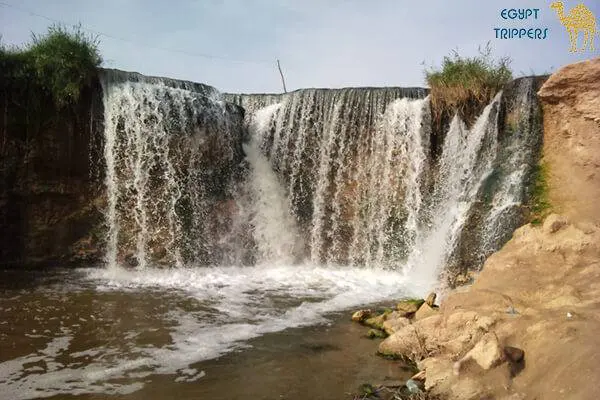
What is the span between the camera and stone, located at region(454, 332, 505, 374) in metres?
3.72

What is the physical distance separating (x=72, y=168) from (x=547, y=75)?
900 centimetres

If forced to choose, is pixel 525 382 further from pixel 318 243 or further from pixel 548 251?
pixel 318 243

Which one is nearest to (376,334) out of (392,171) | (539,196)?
(539,196)

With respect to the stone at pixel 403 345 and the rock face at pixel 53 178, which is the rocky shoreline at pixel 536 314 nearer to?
the stone at pixel 403 345

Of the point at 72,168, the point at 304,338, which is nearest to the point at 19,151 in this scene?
the point at 72,168

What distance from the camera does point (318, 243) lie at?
10.8m

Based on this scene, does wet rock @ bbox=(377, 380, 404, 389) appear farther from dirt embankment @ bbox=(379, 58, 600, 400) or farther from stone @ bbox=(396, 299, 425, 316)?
stone @ bbox=(396, 299, 425, 316)

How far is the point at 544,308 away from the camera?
177 inches

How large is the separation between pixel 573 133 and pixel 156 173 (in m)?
7.45

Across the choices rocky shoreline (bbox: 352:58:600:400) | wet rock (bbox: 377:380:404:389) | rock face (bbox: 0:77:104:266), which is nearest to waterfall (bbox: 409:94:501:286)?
rocky shoreline (bbox: 352:58:600:400)

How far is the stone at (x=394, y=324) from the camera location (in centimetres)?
567

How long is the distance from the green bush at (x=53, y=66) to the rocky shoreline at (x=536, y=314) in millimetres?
7021

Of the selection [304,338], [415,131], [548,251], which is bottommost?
[304,338]

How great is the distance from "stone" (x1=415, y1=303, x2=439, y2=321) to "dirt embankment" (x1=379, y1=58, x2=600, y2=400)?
488mm
